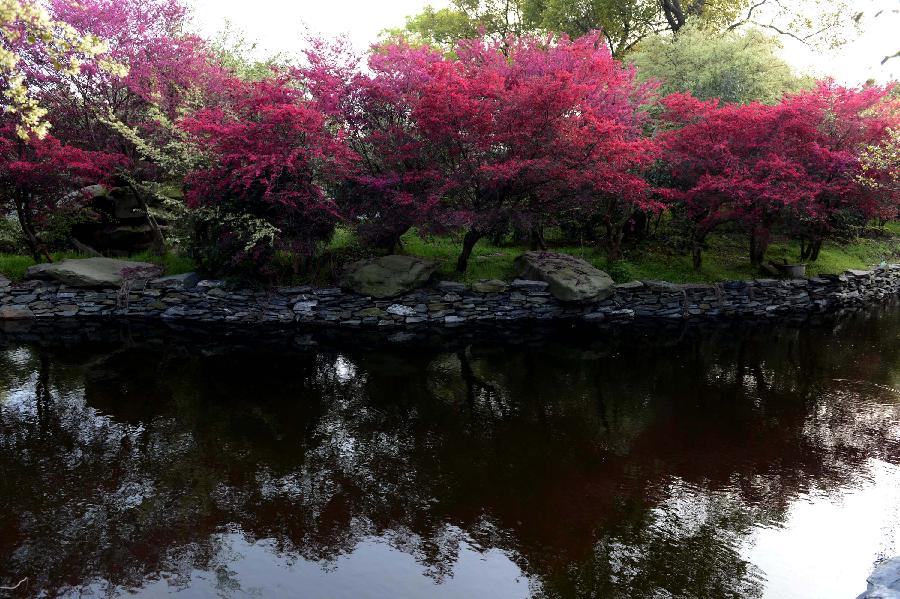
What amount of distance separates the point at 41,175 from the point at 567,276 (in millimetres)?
11694

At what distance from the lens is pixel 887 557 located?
16.3 ft

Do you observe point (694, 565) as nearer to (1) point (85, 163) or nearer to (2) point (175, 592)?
(2) point (175, 592)

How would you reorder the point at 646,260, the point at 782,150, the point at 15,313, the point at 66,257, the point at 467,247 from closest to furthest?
the point at 15,313 → the point at 782,150 → the point at 467,247 → the point at 66,257 → the point at 646,260

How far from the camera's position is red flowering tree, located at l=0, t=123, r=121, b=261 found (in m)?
12.2

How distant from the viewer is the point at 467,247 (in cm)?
1390

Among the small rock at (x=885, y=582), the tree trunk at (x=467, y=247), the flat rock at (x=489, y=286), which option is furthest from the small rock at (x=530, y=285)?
the small rock at (x=885, y=582)

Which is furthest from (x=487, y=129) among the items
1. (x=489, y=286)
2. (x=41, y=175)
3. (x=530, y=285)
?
(x=41, y=175)

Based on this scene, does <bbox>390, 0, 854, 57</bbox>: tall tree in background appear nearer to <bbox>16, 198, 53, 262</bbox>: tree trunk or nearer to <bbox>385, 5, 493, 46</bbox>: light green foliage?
<bbox>385, 5, 493, 46</bbox>: light green foliage

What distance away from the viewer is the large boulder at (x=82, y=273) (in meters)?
13.0

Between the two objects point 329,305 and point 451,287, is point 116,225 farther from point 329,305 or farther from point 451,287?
point 451,287

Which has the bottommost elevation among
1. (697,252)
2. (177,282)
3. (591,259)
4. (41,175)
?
(177,282)

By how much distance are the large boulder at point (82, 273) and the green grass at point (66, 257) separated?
0.47 m

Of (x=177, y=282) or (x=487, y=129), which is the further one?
(x=177, y=282)

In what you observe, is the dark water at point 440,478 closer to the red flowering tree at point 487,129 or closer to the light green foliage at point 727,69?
the red flowering tree at point 487,129
